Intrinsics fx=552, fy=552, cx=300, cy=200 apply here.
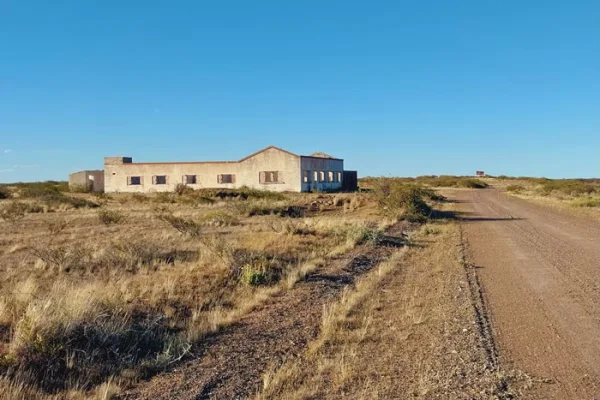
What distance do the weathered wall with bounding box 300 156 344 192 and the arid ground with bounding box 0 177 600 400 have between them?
33963 millimetres

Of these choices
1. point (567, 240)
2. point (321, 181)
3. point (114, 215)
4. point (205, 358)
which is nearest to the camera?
point (205, 358)

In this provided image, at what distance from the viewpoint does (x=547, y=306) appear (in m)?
8.62

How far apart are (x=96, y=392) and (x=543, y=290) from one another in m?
7.72

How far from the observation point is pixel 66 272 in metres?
11.9

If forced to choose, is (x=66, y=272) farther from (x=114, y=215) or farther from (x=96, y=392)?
(x=114, y=215)

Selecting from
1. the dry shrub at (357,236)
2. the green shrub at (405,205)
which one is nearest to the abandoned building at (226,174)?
the green shrub at (405,205)

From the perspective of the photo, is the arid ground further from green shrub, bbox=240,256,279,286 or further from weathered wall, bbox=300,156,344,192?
weathered wall, bbox=300,156,344,192

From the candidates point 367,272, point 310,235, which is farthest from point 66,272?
point 310,235

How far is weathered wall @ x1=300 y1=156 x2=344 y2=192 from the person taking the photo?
50.7m

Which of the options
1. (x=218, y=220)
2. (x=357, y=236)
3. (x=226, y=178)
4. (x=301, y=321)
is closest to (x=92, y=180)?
(x=226, y=178)

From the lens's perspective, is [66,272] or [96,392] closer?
[96,392]

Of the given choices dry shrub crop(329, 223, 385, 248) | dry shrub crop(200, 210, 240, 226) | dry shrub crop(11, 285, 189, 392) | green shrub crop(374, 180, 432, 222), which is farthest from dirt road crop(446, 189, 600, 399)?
dry shrub crop(200, 210, 240, 226)

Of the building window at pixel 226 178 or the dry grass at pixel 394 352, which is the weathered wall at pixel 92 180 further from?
the dry grass at pixel 394 352

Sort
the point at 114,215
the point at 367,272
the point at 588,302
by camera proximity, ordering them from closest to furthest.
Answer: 1. the point at 588,302
2. the point at 367,272
3. the point at 114,215
